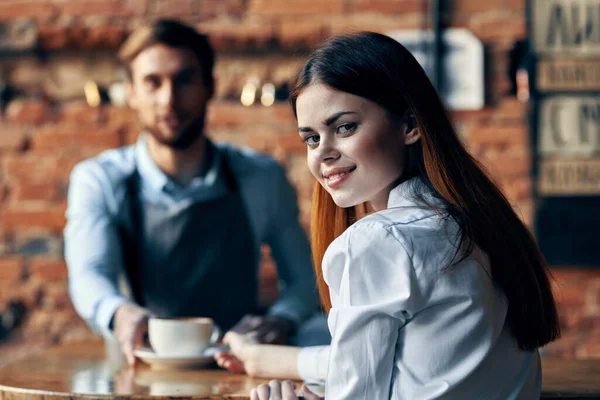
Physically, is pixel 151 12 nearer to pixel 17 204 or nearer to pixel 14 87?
pixel 14 87

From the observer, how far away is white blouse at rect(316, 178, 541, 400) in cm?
90

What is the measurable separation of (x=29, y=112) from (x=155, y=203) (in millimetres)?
1209

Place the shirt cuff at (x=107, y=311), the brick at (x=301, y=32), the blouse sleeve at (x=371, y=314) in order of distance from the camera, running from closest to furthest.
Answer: the blouse sleeve at (x=371, y=314) → the shirt cuff at (x=107, y=311) → the brick at (x=301, y=32)

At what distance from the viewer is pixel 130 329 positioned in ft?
4.91

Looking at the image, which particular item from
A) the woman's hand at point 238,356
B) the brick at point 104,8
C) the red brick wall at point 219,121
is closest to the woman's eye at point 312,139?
the woman's hand at point 238,356

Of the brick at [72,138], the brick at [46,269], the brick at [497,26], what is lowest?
the brick at [46,269]

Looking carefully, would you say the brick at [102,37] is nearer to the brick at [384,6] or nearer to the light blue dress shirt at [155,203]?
the brick at [384,6]

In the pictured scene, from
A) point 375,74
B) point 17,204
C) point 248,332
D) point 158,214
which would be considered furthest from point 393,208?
point 17,204

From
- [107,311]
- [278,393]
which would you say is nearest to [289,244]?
[107,311]

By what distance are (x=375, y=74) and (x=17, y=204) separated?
2.22 m

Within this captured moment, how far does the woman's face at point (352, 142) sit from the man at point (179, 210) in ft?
2.67

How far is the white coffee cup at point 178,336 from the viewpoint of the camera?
1.41 m

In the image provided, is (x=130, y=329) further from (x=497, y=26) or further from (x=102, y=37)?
(x=497, y=26)

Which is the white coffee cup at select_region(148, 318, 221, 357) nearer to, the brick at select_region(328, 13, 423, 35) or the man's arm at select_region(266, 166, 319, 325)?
the man's arm at select_region(266, 166, 319, 325)
